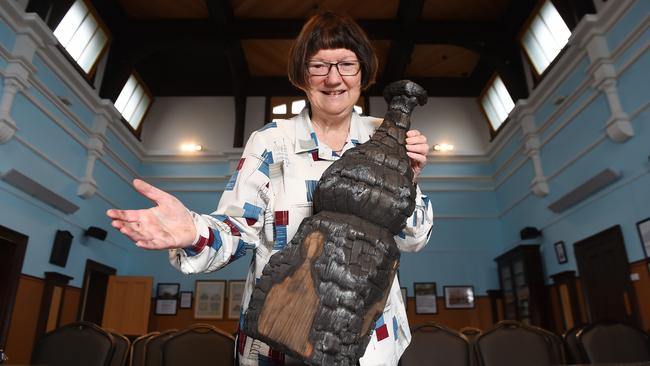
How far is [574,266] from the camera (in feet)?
20.3

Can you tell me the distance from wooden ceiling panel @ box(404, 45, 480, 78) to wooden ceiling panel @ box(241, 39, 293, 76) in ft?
8.90

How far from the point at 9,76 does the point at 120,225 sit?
5910 millimetres

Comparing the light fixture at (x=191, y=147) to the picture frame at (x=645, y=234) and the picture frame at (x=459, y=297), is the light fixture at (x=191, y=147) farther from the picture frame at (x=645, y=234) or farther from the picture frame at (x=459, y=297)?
the picture frame at (x=645, y=234)

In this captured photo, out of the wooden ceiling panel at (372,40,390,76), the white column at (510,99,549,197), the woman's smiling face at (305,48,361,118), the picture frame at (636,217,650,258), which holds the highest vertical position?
the wooden ceiling panel at (372,40,390,76)

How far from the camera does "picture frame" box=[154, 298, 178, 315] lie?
806 centimetres

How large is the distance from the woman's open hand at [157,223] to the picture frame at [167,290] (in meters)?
8.17

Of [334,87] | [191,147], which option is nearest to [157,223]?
[334,87]

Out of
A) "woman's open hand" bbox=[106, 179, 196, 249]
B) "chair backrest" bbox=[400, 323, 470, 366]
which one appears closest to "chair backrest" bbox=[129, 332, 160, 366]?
"chair backrest" bbox=[400, 323, 470, 366]

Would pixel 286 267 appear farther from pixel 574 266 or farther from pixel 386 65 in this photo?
pixel 386 65

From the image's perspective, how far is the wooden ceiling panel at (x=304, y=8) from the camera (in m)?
7.73

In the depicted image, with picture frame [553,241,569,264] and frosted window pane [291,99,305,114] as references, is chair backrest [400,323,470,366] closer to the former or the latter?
picture frame [553,241,569,264]

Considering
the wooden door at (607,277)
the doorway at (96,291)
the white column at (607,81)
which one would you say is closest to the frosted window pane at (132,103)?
the doorway at (96,291)

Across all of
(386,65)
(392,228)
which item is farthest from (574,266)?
(392,228)

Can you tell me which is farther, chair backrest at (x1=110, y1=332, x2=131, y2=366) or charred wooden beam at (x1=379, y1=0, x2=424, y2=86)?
charred wooden beam at (x1=379, y1=0, x2=424, y2=86)
